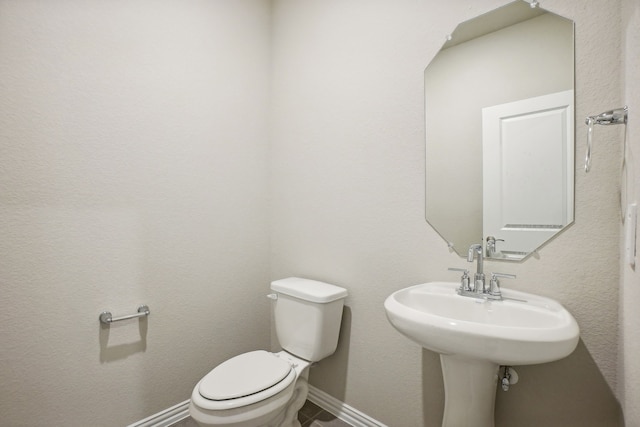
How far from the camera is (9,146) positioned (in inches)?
48.1

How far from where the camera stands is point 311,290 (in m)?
1.59

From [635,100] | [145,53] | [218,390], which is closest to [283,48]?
[145,53]

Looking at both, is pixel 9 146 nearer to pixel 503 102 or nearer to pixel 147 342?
pixel 147 342

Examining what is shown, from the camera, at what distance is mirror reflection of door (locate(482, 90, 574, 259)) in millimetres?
1075

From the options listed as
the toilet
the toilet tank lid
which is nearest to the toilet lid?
the toilet

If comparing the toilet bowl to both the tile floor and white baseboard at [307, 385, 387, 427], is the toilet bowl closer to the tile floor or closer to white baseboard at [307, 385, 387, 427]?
the tile floor

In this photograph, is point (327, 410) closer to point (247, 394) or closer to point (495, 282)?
point (247, 394)

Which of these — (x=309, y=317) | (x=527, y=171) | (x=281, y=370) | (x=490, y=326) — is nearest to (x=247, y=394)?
(x=281, y=370)

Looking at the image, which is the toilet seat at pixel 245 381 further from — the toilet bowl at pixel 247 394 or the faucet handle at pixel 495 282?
the faucet handle at pixel 495 282

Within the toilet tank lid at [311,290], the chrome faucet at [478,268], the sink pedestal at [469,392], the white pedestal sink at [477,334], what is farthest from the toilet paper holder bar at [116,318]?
the chrome faucet at [478,268]

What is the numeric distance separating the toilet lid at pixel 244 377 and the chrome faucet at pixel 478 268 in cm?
88

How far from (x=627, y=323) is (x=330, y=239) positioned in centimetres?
120

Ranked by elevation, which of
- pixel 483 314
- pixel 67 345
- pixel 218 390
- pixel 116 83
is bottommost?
pixel 218 390

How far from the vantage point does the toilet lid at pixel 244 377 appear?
1.20m
